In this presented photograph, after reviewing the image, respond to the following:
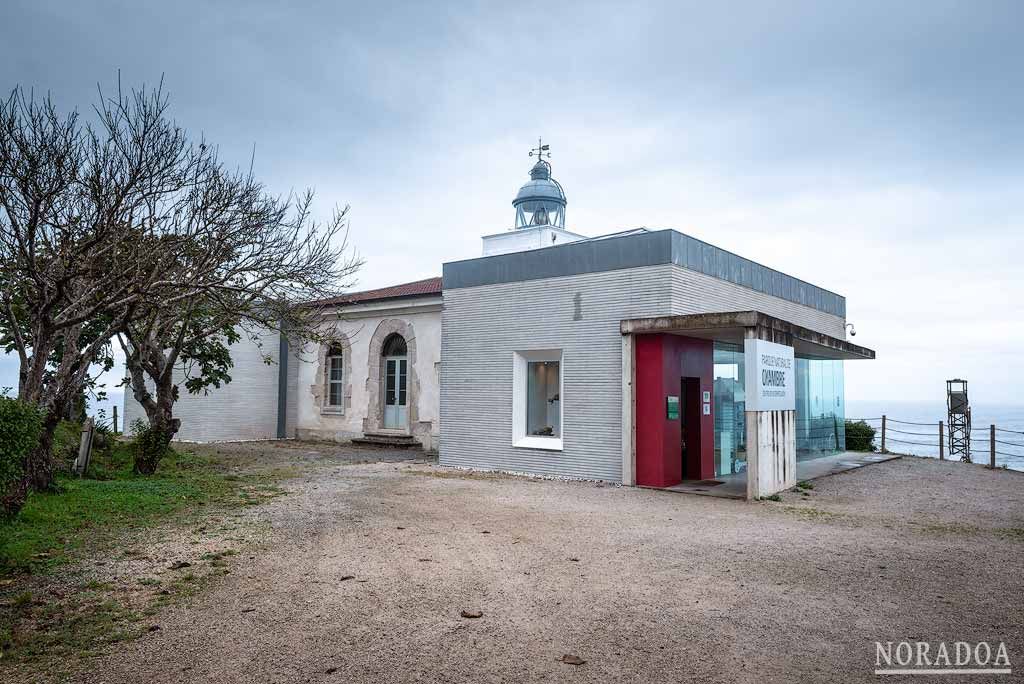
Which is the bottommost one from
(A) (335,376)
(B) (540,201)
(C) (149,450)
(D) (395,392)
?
(C) (149,450)

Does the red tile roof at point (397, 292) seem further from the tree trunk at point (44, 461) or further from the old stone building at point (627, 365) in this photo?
the tree trunk at point (44, 461)

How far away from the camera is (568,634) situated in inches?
185

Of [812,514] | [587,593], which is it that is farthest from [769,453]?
[587,593]

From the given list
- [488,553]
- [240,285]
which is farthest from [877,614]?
[240,285]

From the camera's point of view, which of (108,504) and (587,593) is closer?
(587,593)

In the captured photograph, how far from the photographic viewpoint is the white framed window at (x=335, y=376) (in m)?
20.9

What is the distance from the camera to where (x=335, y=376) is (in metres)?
21.0

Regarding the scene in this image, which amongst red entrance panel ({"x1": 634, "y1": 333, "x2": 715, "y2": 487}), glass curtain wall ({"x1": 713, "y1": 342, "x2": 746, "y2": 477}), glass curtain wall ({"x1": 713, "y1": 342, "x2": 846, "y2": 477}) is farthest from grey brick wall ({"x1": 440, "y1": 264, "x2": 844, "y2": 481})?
glass curtain wall ({"x1": 713, "y1": 342, "x2": 846, "y2": 477})

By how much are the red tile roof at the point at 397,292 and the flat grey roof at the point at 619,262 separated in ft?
12.9

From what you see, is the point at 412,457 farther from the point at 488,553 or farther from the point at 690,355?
the point at 488,553

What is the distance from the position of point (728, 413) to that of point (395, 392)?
9499mm

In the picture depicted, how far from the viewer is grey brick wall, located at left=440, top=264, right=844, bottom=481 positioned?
12227 mm

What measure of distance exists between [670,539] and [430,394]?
1129 centimetres

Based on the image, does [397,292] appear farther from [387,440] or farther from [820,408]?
[820,408]
